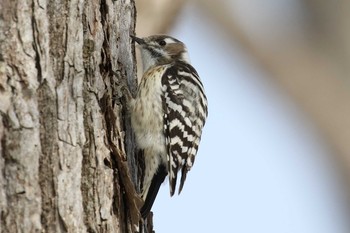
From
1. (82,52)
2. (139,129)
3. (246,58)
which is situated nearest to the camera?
(82,52)

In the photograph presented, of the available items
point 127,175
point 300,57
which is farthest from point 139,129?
point 300,57

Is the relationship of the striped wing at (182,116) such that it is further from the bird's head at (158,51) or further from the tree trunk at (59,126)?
the tree trunk at (59,126)

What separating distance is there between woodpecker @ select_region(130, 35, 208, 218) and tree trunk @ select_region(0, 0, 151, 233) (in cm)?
66

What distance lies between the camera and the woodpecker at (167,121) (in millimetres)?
4191

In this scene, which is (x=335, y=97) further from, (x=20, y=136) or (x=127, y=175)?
(x=20, y=136)

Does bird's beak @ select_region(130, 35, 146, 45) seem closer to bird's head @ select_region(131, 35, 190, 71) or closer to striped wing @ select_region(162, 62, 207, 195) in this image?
bird's head @ select_region(131, 35, 190, 71)

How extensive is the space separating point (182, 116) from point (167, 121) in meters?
0.11

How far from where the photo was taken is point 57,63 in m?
3.05

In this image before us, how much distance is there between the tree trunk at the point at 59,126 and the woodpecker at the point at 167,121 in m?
0.66

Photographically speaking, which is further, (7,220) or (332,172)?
(332,172)

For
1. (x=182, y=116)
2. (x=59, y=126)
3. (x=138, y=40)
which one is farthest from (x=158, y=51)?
(x=59, y=126)

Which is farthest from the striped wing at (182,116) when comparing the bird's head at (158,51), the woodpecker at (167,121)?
the bird's head at (158,51)

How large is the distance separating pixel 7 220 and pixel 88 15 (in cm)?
128

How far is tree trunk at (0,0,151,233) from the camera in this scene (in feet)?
8.85
